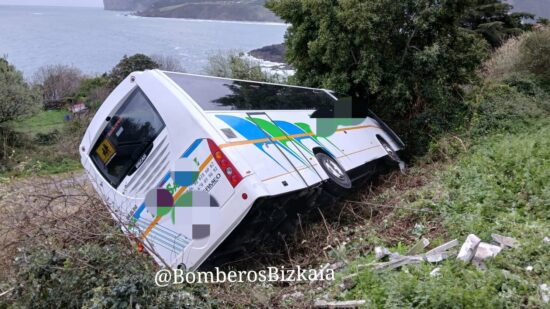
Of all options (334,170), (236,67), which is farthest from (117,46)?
(334,170)

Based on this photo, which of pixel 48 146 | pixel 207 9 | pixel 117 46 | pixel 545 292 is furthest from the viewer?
pixel 207 9

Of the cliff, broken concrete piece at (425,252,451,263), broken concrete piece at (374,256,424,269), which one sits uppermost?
broken concrete piece at (425,252,451,263)

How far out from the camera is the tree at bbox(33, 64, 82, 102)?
3488 cm

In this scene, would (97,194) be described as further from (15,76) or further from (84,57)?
(84,57)

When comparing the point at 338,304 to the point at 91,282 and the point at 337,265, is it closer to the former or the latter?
the point at 337,265

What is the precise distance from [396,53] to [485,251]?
738cm

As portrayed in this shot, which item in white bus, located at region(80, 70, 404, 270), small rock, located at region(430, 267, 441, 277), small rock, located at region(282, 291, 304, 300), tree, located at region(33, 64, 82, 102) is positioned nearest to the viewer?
small rock, located at region(430, 267, 441, 277)

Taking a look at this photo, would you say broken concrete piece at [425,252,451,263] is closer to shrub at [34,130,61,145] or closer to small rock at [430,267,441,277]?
small rock at [430,267,441,277]

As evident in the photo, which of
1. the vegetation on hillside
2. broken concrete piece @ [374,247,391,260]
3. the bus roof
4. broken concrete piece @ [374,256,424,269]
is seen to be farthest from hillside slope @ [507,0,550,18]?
broken concrete piece @ [374,256,424,269]

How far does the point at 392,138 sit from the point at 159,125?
5.71 m

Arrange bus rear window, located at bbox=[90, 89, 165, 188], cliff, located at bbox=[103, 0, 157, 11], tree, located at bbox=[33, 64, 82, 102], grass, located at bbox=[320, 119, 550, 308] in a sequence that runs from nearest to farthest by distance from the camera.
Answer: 1. grass, located at bbox=[320, 119, 550, 308]
2. bus rear window, located at bbox=[90, 89, 165, 188]
3. tree, located at bbox=[33, 64, 82, 102]
4. cliff, located at bbox=[103, 0, 157, 11]

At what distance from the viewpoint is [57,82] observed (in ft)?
118

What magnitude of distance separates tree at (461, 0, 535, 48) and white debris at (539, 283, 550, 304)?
22.9 m

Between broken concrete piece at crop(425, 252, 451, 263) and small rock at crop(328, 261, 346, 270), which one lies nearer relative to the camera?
broken concrete piece at crop(425, 252, 451, 263)
